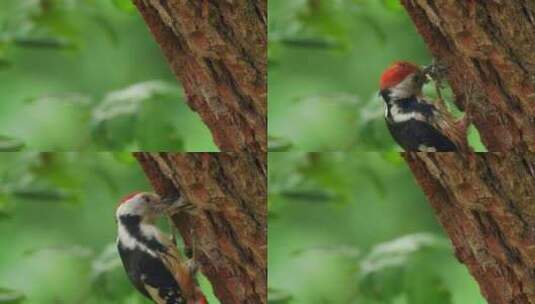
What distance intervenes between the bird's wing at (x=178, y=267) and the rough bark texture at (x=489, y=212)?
0.64 metres

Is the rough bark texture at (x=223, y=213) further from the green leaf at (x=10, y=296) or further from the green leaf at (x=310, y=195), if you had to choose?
the green leaf at (x=10, y=296)

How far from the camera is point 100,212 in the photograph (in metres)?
2.62

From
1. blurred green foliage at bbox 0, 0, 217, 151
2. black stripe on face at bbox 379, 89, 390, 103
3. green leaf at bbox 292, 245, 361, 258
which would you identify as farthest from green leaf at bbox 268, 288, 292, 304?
black stripe on face at bbox 379, 89, 390, 103

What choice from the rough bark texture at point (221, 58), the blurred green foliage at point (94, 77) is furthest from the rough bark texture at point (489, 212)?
the blurred green foliage at point (94, 77)

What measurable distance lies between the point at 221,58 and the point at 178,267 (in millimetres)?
539

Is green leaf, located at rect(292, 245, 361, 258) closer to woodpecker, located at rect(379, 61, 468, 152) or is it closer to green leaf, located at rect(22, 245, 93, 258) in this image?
woodpecker, located at rect(379, 61, 468, 152)

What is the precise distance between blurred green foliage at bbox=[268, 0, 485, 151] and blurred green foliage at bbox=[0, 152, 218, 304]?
439 mm

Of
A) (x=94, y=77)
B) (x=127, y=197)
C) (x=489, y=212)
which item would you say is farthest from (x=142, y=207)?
(x=489, y=212)

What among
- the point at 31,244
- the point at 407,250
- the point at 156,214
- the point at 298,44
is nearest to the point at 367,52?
the point at 298,44

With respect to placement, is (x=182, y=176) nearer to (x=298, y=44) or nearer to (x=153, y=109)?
(x=153, y=109)

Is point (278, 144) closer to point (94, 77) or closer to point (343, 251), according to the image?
point (343, 251)

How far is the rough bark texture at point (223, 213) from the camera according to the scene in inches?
102

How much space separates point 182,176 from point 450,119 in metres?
0.71

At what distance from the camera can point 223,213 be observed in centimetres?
261
